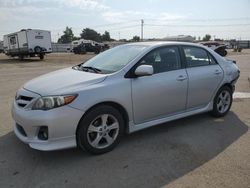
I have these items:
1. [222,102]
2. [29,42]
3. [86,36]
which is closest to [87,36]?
[86,36]

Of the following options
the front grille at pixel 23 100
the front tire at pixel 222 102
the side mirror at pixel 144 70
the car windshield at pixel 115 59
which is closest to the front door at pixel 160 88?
the side mirror at pixel 144 70

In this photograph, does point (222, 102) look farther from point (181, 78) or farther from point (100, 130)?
point (100, 130)

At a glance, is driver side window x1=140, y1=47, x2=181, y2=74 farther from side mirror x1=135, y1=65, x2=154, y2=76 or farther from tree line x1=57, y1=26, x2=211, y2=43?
tree line x1=57, y1=26, x2=211, y2=43

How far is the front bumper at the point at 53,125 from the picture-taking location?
3781 mm

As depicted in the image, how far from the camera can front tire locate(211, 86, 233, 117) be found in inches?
233

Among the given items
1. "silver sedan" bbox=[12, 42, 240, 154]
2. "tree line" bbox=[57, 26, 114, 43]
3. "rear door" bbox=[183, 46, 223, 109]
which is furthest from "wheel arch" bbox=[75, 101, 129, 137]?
"tree line" bbox=[57, 26, 114, 43]

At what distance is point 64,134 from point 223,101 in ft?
11.8

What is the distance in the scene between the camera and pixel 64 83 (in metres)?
Answer: 4.14

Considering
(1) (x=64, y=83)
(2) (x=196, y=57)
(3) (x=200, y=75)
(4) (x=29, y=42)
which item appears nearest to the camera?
(1) (x=64, y=83)

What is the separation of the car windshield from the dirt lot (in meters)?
1.20

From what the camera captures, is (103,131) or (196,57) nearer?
(103,131)

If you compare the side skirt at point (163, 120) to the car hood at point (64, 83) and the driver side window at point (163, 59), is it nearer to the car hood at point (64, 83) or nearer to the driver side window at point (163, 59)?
the driver side window at point (163, 59)

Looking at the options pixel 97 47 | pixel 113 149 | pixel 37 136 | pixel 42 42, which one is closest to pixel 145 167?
pixel 113 149

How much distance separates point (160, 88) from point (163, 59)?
0.57 metres
